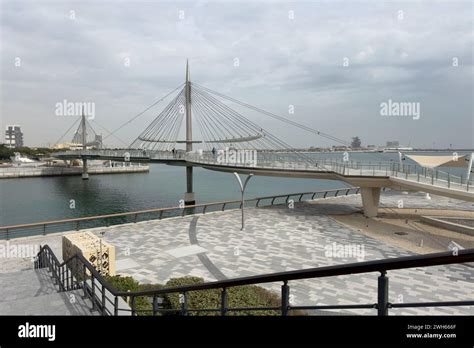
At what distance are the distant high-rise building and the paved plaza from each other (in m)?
162

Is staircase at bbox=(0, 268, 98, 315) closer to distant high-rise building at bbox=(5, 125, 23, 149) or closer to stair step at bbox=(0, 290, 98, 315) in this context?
stair step at bbox=(0, 290, 98, 315)

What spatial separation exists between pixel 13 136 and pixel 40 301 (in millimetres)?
182715

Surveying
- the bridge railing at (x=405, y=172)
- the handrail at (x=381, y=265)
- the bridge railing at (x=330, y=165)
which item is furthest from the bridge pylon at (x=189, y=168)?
the handrail at (x=381, y=265)

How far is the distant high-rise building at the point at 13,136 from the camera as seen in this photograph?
497ft

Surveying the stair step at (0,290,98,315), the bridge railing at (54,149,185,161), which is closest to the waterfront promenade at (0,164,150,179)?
the bridge railing at (54,149,185,161)

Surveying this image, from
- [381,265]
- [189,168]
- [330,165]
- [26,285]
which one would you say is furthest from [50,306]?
[189,168]

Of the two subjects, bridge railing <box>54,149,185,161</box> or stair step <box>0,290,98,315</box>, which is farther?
bridge railing <box>54,149,185,161</box>

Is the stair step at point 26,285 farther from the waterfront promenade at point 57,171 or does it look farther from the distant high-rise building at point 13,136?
the distant high-rise building at point 13,136

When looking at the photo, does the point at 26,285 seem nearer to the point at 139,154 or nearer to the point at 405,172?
the point at 405,172

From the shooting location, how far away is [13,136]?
506 feet

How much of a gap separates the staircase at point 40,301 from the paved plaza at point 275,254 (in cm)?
370

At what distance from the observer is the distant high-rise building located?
152 m
